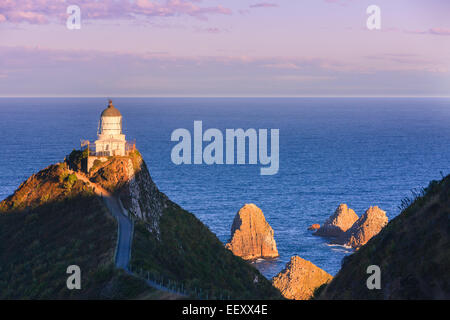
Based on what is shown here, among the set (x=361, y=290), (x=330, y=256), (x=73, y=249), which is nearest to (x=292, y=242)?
(x=330, y=256)

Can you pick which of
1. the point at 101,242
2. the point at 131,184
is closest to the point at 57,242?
the point at 101,242

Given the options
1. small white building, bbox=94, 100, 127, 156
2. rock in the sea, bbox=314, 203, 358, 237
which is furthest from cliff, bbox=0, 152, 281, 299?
rock in the sea, bbox=314, 203, 358, 237

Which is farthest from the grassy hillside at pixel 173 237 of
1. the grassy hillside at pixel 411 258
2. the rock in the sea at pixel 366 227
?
the rock in the sea at pixel 366 227

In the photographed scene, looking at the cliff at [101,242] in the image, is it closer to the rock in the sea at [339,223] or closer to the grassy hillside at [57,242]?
the grassy hillside at [57,242]

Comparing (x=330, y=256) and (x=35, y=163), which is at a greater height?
(x=35, y=163)

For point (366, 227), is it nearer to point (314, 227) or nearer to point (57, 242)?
point (314, 227)
